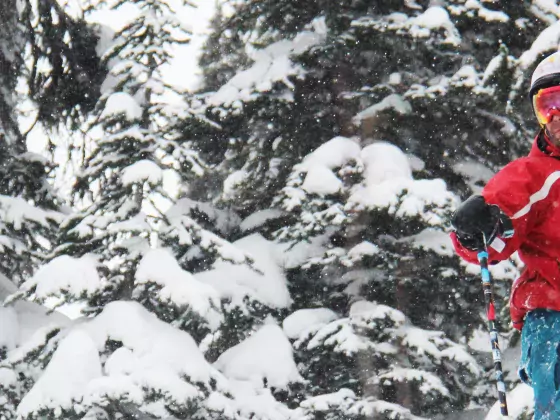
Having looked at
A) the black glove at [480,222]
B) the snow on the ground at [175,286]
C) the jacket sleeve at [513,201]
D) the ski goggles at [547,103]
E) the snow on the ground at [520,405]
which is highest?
the snow on the ground at [175,286]

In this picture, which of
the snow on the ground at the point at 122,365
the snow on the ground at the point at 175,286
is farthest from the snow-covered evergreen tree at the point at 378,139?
the snow on the ground at the point at 122,365

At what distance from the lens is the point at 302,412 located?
27.1ft

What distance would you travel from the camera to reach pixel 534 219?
3260mm

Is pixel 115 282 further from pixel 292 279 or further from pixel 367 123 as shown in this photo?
pixel 367 123

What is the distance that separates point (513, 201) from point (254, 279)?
6.39 metres

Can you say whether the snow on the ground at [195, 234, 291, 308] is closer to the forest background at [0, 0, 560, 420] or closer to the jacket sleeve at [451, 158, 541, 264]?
the forest background at [0, 0, 560, 420]

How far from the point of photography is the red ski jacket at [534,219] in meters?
3.17

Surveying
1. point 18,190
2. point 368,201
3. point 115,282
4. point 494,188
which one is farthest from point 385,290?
point 494,188

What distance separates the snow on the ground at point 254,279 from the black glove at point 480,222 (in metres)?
6.17

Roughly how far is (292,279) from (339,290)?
61 cm

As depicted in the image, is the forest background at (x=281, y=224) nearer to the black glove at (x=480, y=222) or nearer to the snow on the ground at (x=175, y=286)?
the snow on the ground at (x=175, y=286)

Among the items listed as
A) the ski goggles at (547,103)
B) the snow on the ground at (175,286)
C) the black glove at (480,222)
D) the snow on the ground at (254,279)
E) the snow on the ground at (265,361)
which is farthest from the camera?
the snow on the ground at (254,279)

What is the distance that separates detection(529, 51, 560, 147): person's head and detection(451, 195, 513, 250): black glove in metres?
0.49

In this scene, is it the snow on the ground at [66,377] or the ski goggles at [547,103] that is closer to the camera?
the ski goggles at [547,103]
